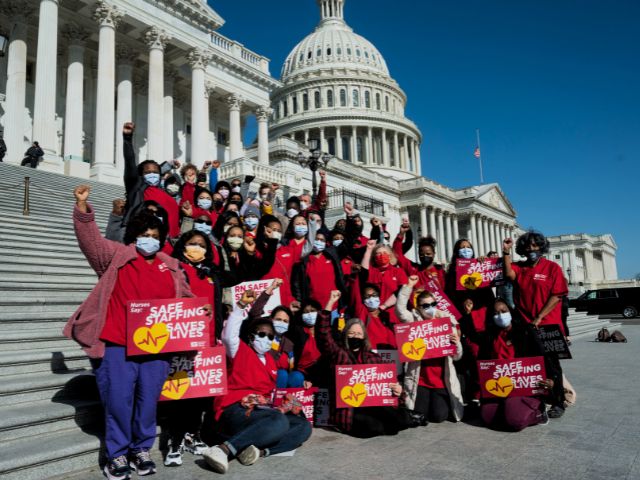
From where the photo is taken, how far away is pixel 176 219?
8281 millimetres

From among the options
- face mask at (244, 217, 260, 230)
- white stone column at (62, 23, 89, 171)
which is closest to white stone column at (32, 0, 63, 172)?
white stone column at (62, 23, 89, 171)

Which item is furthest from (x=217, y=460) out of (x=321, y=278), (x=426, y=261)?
(x=426, y=261)

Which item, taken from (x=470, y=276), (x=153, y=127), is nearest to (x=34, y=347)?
(x=470, y=276)

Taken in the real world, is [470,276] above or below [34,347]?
above

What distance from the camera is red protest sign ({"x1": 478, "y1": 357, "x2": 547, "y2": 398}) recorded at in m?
5.84

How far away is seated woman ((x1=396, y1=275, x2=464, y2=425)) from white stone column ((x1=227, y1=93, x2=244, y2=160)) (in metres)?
29.3

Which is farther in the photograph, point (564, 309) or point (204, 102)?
point (204, 102)

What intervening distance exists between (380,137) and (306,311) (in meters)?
82.4

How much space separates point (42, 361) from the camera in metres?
5.86

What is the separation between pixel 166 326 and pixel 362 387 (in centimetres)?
236

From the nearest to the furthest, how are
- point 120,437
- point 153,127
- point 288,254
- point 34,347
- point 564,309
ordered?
point 120,437, point 34,347, point 564,309, point 288,254, point 153,127

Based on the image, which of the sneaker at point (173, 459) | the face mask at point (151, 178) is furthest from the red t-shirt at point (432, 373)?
the face mask at point (151, 178)

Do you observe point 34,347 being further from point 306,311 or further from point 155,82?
point 155,82

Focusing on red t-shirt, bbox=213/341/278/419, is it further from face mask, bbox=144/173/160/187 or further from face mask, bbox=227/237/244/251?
face mask, bbox=144/173/160/187
